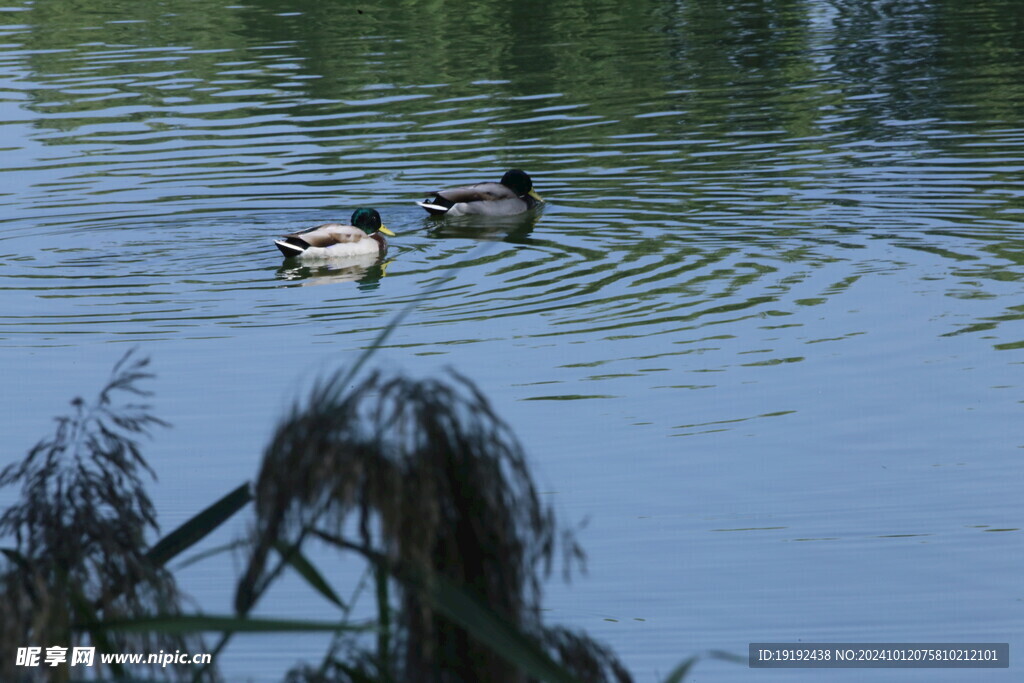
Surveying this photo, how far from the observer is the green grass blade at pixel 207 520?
2160 millimetres

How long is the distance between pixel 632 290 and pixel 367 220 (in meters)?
3.28

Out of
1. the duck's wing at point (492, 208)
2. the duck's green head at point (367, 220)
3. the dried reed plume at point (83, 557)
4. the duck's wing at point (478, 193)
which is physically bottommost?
the duck's wing at point (492, 208)

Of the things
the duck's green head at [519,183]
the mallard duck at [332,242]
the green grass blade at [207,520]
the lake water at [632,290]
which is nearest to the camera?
the green grass blade at [207,520]

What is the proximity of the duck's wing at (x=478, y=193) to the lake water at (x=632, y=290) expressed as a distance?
332 millimetres

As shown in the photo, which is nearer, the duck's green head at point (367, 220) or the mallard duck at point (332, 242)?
the mallard duck at point (332, 242)

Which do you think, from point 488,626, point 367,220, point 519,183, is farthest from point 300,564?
point 519,183

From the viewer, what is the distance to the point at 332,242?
13781 millimetres

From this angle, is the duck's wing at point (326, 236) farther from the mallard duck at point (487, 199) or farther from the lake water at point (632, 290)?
the mallard duck at point (487, 199)

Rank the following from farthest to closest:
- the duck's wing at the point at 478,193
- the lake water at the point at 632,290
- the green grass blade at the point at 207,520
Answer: the duck's wing at the point at 478,193 → the lake water at the point at 632,290 → the green grass blade at the point at 207,520

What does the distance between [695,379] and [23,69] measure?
62.2ft

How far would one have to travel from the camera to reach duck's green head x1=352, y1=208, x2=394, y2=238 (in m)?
14.2

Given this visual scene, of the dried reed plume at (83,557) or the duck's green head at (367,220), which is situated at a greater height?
the dried reed plume at (83,557)

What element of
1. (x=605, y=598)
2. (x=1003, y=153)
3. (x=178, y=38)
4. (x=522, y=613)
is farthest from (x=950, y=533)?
(x=178, y=38)

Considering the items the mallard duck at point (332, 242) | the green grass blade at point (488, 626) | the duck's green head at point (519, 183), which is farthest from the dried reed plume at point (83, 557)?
the duck's green head at point (519, 183)
